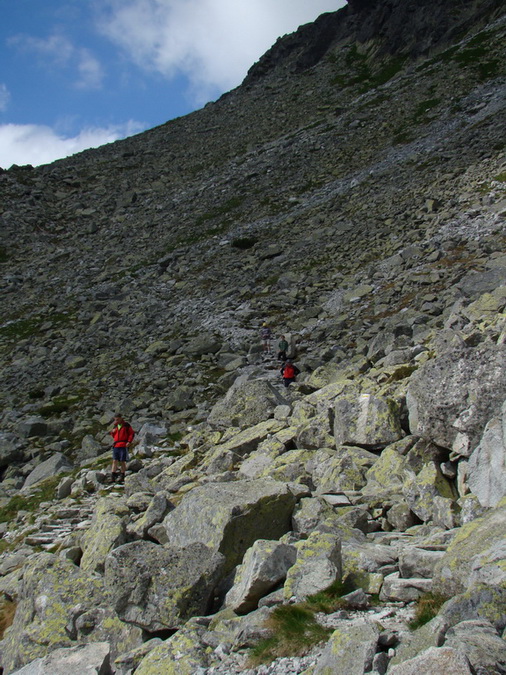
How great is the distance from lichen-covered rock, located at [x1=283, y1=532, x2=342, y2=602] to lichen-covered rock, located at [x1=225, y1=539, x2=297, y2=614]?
188 millimetres

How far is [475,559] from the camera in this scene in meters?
5.01

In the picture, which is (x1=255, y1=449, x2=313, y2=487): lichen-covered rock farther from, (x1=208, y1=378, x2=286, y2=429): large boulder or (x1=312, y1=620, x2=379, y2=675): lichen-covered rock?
(x1=312, y1=620, x2=379, y2=675): lichen-covered rock

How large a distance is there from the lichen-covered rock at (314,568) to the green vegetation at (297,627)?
0.35 ft

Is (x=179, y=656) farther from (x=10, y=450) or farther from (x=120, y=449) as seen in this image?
(x=10, y=450)

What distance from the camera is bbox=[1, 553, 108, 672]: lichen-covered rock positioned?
293 inches

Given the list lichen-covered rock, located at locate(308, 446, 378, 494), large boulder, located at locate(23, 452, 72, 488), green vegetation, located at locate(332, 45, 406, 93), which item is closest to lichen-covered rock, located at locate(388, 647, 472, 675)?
lichen-covered rock, located at locate(308, 446, 378, 494)

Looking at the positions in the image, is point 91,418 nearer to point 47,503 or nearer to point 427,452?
point 47,503

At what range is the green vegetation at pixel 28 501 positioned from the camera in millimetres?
16438

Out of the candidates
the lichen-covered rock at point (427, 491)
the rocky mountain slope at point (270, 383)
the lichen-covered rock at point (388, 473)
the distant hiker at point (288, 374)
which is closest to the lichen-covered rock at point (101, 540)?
the rocky mountain slope at point (270, 383)

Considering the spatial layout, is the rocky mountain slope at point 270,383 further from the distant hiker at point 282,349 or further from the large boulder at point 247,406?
the distant hiker at point 282,349

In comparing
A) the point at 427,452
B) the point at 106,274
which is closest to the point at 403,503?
the point at 427,452

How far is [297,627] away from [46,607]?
14.4ft

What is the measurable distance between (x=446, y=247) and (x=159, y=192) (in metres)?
39.1

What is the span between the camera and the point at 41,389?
27734 millimetres
